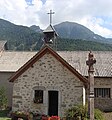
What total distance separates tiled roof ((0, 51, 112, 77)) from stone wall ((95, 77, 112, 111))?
498mm

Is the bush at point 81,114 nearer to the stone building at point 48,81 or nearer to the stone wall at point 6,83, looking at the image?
the stone building at point 48,81

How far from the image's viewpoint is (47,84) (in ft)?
70.4

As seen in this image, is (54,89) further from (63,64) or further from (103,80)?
(103,80)

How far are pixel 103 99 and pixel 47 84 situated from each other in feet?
23.5

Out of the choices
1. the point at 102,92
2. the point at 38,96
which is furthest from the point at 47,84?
the point at 102,92

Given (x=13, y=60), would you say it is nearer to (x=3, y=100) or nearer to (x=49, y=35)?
(x=3, y=100)

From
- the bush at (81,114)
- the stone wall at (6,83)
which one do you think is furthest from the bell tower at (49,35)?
the bush at (81,114)

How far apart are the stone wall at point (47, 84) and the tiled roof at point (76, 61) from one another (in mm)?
5813

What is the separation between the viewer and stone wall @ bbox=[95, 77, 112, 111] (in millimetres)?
25656

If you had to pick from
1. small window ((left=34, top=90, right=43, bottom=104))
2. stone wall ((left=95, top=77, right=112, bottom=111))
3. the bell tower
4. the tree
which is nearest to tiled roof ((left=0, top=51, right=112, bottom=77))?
stone wall ((left=95, top=77, right=112, bottom=111))

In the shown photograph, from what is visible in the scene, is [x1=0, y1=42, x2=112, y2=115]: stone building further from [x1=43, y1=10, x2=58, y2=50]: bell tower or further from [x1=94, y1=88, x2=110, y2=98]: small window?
[x1=94, y1=88, x2=110, y2=98]: small window

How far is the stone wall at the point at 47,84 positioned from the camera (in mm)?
20922

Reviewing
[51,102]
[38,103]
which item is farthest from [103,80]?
[38,103]

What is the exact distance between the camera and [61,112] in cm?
2089
